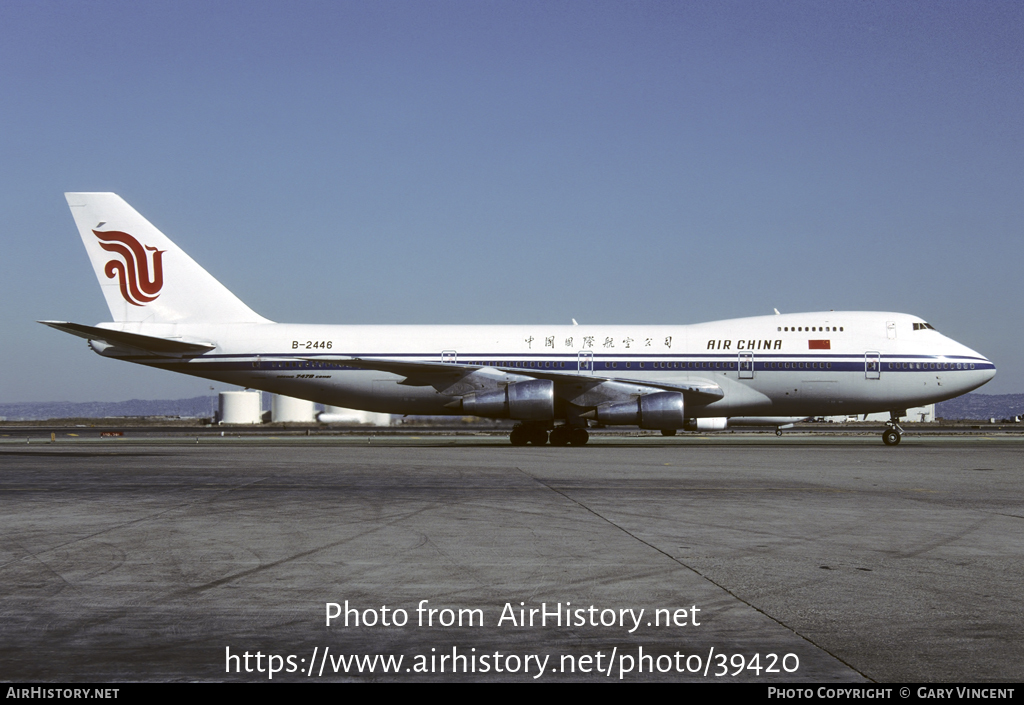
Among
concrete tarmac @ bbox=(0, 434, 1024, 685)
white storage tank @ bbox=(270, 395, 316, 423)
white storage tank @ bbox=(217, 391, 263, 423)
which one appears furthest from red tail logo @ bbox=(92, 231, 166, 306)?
white storage tank @ bbox=(217, 391, 263, 423)

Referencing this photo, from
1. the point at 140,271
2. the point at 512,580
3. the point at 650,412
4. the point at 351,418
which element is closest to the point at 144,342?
the point at 140,271

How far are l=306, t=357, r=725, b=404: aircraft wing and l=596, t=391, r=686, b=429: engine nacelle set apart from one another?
0.78 m

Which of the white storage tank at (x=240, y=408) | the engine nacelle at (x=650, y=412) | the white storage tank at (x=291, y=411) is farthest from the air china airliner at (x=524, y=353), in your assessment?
the white storage tank at (x=240, y=408)

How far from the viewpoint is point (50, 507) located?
42.9ft

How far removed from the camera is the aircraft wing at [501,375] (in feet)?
104

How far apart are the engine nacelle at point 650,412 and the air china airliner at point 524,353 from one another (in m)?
1.30

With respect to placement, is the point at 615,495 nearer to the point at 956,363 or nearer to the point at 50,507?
the point at 50,507

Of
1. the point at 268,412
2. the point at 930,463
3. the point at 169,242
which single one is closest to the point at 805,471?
the point at 930,463

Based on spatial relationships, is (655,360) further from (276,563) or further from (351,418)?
(351,418)

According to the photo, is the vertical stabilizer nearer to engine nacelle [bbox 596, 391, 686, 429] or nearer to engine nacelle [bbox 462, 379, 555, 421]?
engine nacelle [bbox 462, 379, 555, 421]

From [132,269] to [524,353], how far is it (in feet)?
50.5

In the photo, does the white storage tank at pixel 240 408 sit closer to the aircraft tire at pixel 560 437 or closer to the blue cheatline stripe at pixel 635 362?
the blue cheatline stripe at pixel 635 362

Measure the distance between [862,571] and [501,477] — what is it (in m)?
10.7

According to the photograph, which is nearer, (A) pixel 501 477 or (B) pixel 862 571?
(B) pixel 862 571
